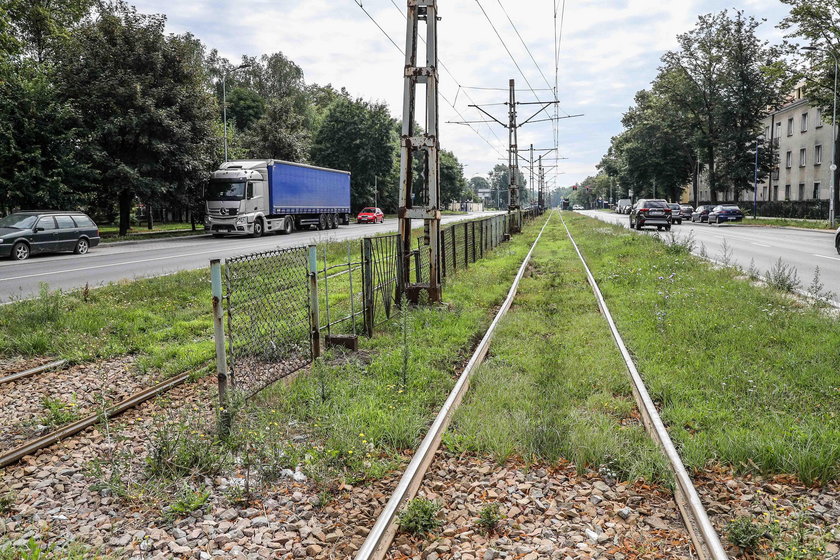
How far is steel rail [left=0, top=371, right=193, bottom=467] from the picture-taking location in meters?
4.66

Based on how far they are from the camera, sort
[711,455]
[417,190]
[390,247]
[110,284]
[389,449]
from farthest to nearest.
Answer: [417,190], [110,284], [390,247], [389,449], [711,455]

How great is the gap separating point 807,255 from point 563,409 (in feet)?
55.1

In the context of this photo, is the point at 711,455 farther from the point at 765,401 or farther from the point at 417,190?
the point at 417,190

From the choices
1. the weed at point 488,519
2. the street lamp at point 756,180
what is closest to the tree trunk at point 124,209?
the weed at point 488,519

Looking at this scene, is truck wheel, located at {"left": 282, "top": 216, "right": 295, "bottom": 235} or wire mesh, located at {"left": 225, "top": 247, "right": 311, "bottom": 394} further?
truck wheel, located at {"left": 282, "top": 216, "right": 295, "bottom": 235}

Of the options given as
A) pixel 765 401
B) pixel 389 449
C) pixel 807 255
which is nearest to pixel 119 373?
pixel 389 449

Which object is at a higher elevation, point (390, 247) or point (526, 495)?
point (390, 247)

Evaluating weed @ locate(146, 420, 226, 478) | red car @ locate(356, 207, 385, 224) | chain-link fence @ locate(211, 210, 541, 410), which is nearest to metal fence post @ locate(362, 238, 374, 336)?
chain-link fence @ locate(211, 210, 541, 410)

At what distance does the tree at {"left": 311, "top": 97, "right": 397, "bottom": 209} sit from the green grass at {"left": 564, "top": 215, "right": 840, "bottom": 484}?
59.5 m

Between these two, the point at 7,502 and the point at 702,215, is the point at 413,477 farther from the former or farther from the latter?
the point at 702,215

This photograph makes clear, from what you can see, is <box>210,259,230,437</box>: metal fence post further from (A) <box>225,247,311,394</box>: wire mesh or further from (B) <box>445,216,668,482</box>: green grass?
(B) <box>445,216,668,482</box>: green grass

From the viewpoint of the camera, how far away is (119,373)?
710 cm

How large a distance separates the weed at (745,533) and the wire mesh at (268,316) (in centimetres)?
406

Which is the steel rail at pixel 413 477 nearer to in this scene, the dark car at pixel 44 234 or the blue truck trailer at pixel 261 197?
the dark car at pixel 44 234
